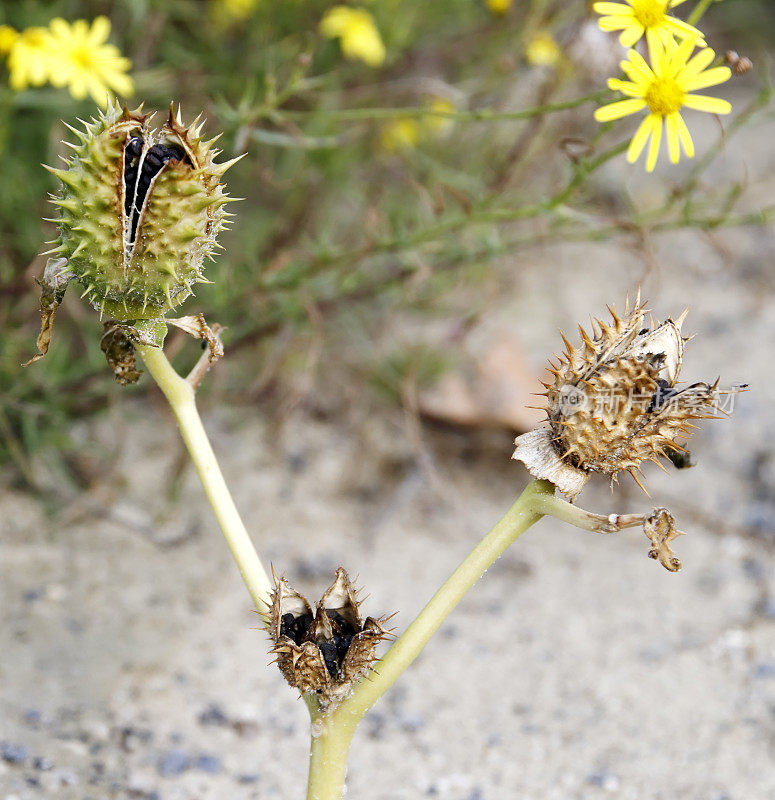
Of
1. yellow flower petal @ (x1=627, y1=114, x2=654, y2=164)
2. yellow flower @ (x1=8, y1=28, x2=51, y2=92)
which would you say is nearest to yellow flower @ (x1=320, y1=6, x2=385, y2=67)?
yellow flower @ (x1=8, y1=28, x2=51, y2=92)

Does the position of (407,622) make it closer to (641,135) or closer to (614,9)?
(641,135)

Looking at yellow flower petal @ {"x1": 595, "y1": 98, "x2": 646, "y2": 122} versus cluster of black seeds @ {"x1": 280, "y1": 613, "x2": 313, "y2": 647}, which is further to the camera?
yellow flower petal @ {"x1": 595, "y1": 98, "x2": 646, "y2": 122}

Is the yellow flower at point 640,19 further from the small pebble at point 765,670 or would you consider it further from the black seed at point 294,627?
the small pebble at point 765,670

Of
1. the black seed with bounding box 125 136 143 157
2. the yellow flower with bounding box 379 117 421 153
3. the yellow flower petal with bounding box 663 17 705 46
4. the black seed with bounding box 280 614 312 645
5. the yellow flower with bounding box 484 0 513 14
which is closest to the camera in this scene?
the black seed with bounding box 125 136 143 157

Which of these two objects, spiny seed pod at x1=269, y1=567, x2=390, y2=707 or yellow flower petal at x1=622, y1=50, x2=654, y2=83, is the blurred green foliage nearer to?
yellow flower petal at x1=622, y1=50, x2=654, y2=83

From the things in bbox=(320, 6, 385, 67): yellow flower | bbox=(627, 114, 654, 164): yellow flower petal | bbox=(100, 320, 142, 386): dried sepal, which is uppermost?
bbox=(320, 6, 385, 67): yellow flower
